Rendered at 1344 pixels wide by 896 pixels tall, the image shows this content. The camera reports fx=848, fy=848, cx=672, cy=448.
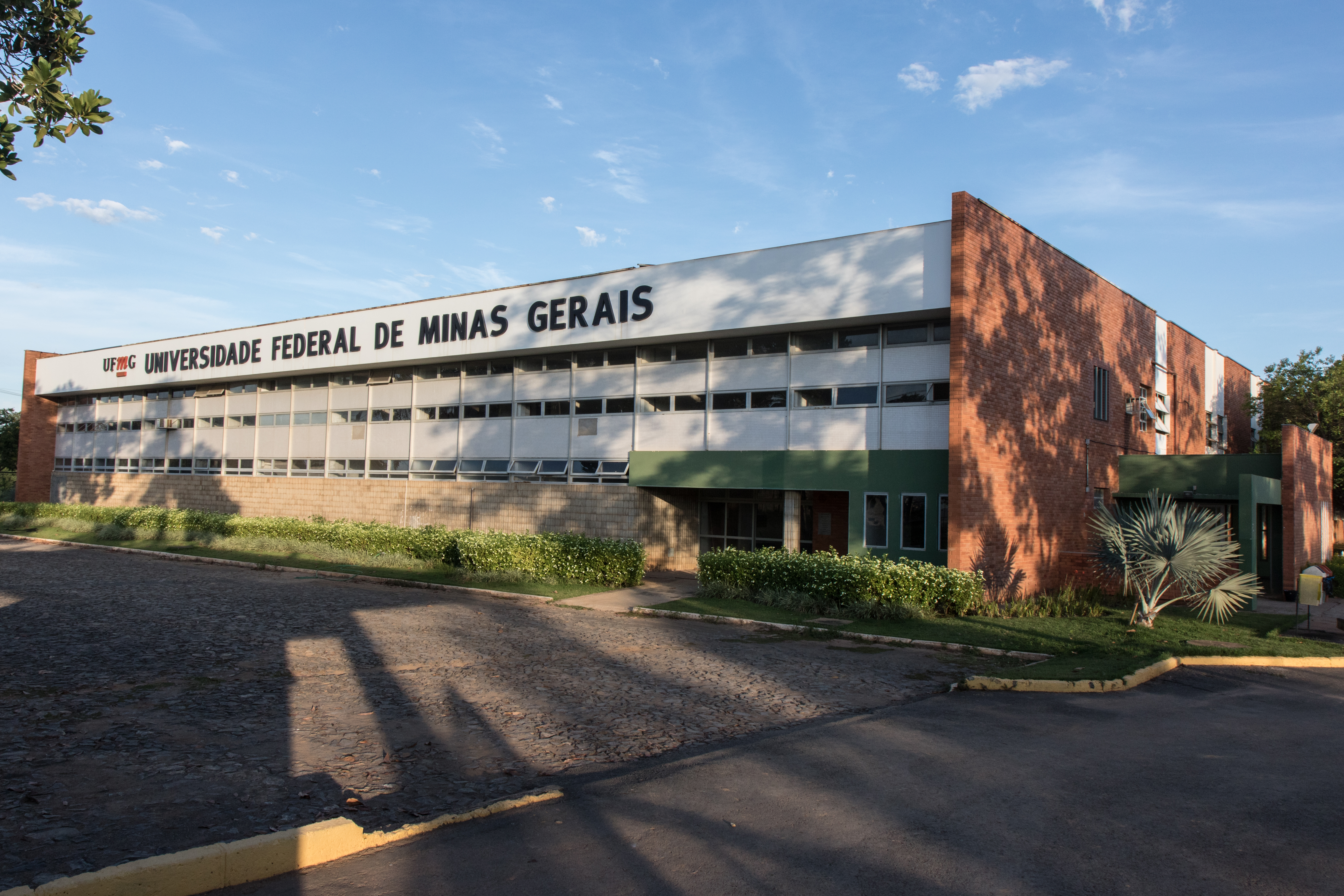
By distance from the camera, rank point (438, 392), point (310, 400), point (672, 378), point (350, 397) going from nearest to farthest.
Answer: point (672, 378) < point (438, 392) < point (350, 397) < point (310, 400)

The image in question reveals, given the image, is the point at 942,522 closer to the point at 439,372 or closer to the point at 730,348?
the point at 730,348

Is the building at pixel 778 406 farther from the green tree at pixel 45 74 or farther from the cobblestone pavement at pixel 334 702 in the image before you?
the green tree at pixel 45 74

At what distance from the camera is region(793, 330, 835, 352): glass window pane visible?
2105cm

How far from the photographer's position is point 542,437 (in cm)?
2583

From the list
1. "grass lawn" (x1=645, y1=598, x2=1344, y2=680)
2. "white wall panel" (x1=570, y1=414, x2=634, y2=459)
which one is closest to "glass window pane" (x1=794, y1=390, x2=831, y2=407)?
"white wall panel" (x1=570, y1=414, x2=634, y2=459)

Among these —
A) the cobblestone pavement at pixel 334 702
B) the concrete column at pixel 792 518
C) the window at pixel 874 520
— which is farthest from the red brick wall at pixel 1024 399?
the cobblestone pavement at pixel 334 702

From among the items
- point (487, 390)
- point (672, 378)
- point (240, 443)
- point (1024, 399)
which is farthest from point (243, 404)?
point (1024, 399)

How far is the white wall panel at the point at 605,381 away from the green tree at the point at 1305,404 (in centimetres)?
2842

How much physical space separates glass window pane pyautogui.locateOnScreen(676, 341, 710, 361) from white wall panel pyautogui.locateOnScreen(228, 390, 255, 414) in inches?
807

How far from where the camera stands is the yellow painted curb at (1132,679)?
10.5 m

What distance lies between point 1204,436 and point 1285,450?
12.3 metres

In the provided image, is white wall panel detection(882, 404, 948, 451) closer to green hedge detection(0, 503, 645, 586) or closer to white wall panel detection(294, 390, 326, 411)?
green hedge detection(0, 503, 645, 586)

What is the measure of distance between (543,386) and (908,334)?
11.4m

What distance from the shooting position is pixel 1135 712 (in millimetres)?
9391
